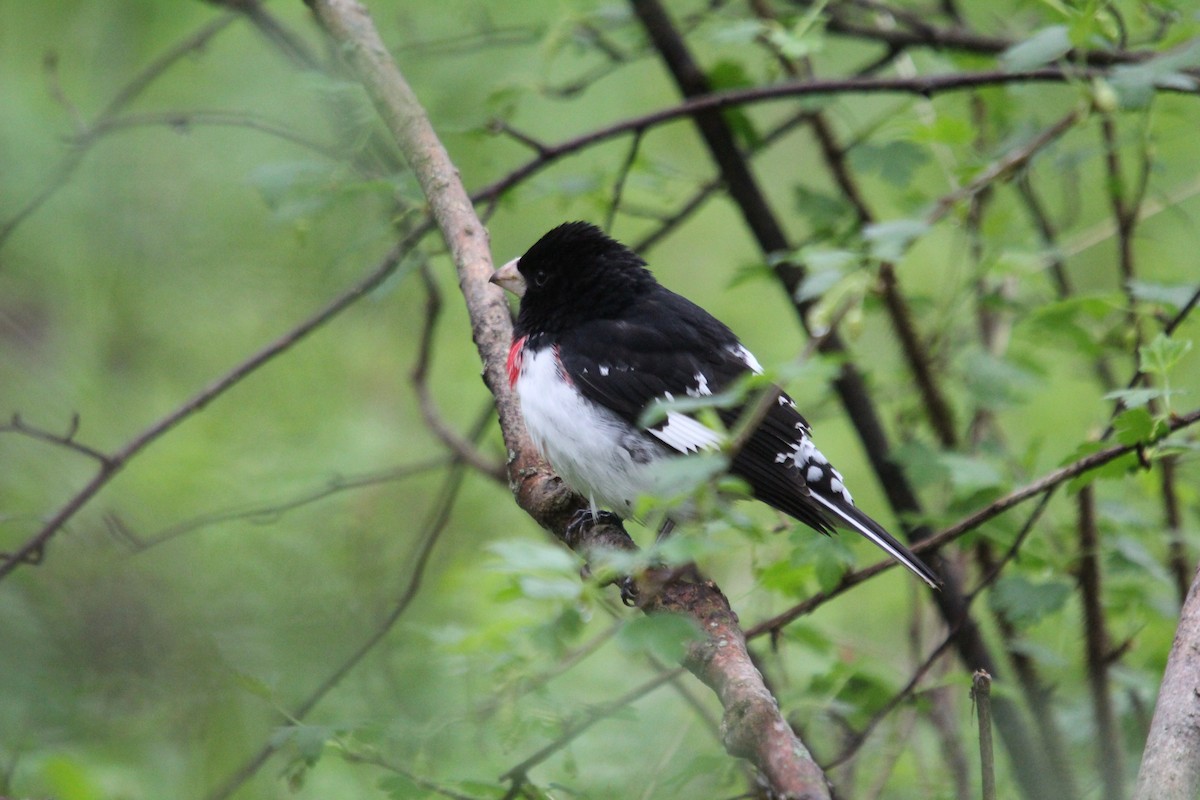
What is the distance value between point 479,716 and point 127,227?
8.45ft

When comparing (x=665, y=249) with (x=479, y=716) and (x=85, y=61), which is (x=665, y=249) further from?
(x=479, y=716)

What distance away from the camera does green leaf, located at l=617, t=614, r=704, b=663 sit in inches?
60.7

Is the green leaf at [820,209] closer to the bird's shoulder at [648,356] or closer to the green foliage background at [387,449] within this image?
the green foliage background at [387,449]

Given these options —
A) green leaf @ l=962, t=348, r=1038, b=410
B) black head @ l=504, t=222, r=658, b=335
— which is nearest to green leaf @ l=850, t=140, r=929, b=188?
green leaf @ l=962, t=348, r=1038, b=410

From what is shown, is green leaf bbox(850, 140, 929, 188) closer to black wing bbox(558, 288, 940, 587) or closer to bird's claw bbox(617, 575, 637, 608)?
black wing bbox(558, 288, 940, 587)

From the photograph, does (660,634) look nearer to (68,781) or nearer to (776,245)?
(68,781)

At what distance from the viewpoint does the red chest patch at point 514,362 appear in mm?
2957

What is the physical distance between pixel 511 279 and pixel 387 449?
6.59 ft

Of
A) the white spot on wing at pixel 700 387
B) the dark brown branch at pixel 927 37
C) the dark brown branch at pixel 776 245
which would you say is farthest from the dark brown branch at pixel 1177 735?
the dark brown branch at pixel 927 37

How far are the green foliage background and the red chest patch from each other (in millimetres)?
345

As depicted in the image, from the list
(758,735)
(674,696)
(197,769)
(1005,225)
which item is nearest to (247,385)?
(197,769)

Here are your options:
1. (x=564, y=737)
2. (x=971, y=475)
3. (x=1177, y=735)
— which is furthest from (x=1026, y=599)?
(x=564, y=737)

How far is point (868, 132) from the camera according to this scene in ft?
11.8

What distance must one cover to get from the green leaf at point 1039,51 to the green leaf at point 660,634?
5.50ft
